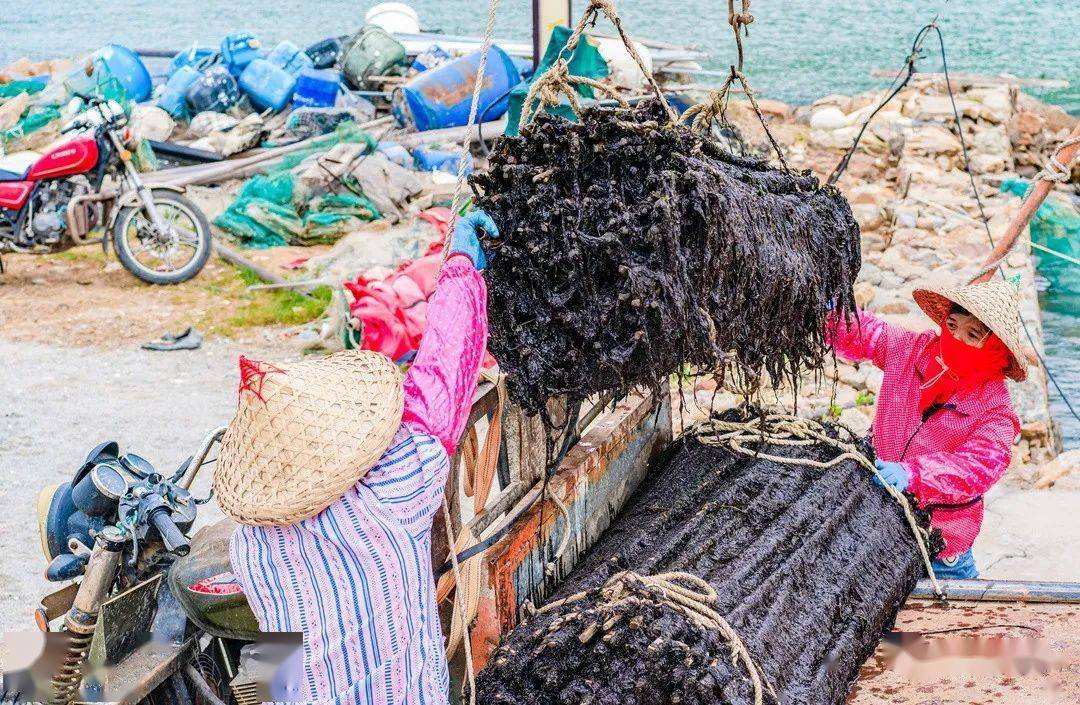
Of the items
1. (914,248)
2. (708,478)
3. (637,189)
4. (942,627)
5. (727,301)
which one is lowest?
(914,248)

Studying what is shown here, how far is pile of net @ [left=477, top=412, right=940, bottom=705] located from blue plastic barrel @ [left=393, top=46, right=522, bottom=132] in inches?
359

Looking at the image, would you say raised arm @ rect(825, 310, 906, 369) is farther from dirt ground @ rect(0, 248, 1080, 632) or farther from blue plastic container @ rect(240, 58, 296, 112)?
blue plastic container @ rect(240, 58, 296, 112)

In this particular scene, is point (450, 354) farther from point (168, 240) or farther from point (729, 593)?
point (168, 240)

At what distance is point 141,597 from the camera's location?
105 inches

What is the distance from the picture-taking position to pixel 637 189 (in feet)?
8.09

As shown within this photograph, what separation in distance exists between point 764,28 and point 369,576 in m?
34.8

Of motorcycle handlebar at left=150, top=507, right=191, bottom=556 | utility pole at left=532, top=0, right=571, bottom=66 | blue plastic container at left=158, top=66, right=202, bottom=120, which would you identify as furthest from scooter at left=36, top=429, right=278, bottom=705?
blue plastic container at left=158, top=66, right=202, bottom=120

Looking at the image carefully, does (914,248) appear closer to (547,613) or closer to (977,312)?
(977,312)

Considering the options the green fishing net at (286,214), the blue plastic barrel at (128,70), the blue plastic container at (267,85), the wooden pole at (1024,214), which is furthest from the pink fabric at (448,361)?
the blue plastic barrel at (128,70)

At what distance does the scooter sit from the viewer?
252 cm

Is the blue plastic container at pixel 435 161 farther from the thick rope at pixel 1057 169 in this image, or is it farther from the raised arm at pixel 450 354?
the raised arm at pixel 450 354

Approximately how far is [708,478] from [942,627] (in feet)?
3.02

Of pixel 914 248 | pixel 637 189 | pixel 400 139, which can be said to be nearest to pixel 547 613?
pixel 637 189

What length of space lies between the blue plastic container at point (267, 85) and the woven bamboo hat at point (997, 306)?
1166 centimetres
